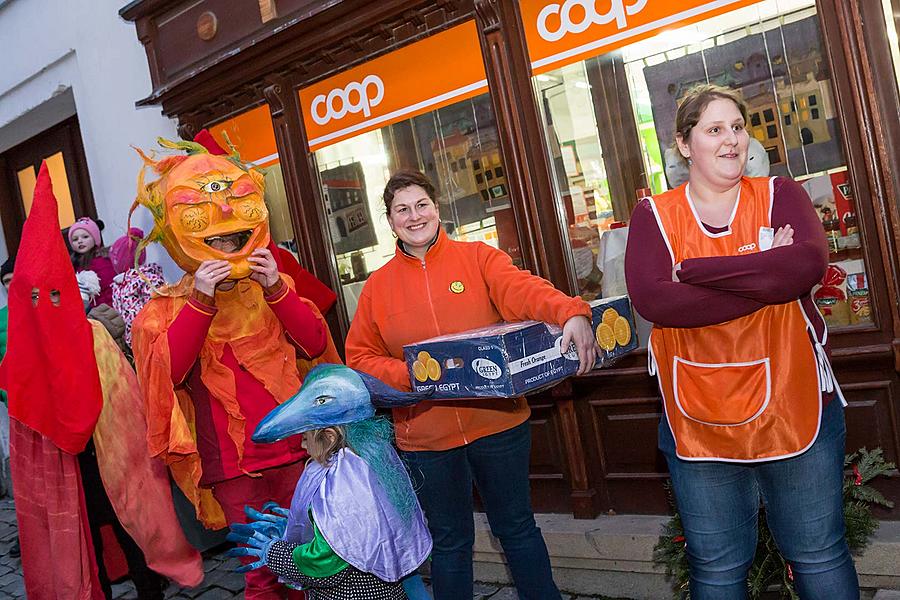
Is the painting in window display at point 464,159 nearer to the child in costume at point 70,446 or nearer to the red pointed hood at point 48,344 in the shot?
the child in costume at point 70,446

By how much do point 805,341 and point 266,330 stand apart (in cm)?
203

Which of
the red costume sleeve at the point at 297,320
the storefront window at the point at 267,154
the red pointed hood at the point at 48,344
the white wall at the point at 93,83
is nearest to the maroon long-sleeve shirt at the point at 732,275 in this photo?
the red costume sleeve at the point at 297,320

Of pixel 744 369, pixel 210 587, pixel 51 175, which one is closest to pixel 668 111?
pixel 744 369

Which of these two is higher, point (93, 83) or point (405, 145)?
point (93, 83)

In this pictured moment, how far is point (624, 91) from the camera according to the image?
4531 mm

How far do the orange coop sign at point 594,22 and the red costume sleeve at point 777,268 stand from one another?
1.96 metres

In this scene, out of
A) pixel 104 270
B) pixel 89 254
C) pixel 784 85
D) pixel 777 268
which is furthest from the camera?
pixel 89 254

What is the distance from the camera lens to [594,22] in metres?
4.41

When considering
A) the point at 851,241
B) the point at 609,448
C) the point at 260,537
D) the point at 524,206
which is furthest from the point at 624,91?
the point at 260,537

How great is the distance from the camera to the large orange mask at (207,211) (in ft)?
10.7

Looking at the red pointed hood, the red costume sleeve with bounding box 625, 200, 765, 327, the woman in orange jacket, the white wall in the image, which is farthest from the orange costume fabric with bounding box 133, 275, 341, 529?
the white wall

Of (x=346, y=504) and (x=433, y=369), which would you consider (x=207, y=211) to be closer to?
(x=433, y=369)

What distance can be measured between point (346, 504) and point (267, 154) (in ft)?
13.4

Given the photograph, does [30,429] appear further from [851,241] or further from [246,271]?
[851,241]
